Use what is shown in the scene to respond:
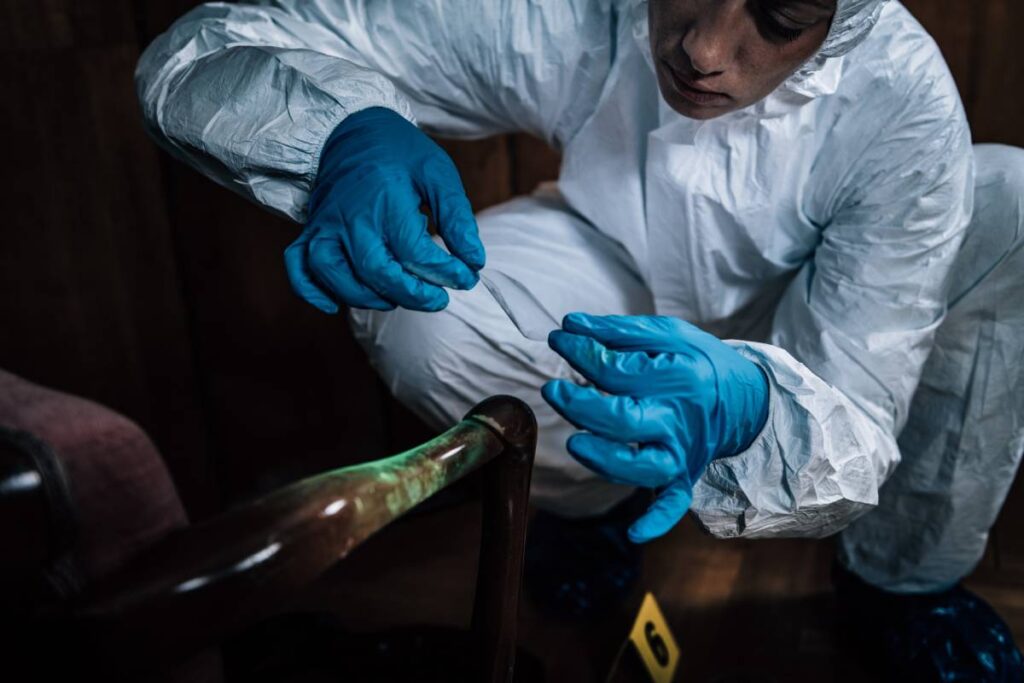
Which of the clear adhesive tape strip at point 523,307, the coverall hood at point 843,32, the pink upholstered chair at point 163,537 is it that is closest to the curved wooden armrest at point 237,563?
the pink upholstered chair at point 163,537

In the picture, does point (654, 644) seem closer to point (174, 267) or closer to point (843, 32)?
point (843, 32)

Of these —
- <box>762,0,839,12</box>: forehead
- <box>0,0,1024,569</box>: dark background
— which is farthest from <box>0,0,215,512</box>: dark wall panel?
<box>762,0,839,12</box>: forehead

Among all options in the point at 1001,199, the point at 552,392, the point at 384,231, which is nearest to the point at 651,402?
the point at 552,392

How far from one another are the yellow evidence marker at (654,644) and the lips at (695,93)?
46cm

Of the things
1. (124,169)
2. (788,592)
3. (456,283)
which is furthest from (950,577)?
(124,169)

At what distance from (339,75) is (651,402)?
1.21ft

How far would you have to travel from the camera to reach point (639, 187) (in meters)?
0.96

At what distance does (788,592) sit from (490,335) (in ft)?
1.45

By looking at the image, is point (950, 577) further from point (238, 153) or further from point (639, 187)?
point (238, 153)

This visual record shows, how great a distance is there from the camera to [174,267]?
1.24 metres

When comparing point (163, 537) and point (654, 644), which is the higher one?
point (163, 537)

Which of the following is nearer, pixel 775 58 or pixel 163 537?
pixel 163 537

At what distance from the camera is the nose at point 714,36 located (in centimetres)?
74

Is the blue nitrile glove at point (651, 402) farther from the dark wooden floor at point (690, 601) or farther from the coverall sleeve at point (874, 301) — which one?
the dark wooden floor at point (690, 601)
